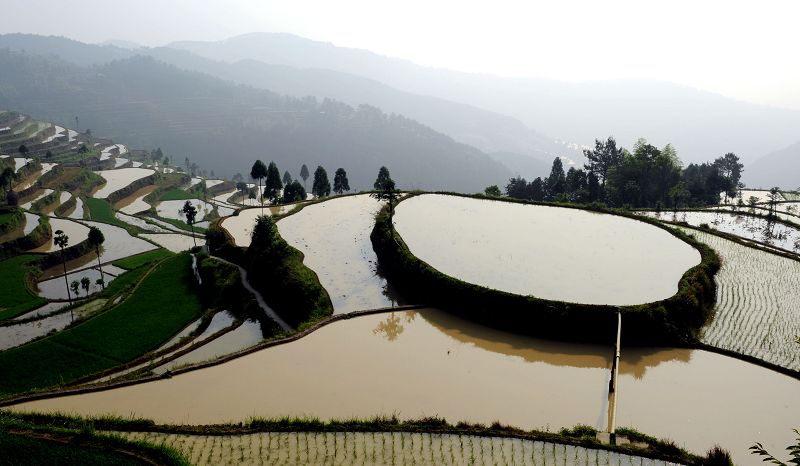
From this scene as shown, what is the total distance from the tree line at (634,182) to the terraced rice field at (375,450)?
126 ft

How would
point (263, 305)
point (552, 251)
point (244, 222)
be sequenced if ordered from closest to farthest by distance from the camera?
point (263, 305)
point (552, 251)
point (244, 222)

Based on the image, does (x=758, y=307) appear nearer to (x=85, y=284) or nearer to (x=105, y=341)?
(x=105, y=341)

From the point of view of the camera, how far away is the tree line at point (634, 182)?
50.8m

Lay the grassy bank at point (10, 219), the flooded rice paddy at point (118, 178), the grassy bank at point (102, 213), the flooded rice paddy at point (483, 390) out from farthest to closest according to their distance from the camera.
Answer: the flooded rice paddy at point (118, 178)
the grassy bank at point (102, 213)
the grassy bank at point (10, 219)
the flooded rice paddy at point (483, 390)

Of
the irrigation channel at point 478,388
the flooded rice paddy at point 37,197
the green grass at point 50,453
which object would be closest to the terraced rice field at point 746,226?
the irrigation channel at point 478,388

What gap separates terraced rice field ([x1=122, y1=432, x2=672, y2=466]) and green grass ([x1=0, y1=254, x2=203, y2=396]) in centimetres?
829

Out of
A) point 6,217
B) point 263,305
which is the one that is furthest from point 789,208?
point 6,217

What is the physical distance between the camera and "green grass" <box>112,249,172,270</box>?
3706 centimetres

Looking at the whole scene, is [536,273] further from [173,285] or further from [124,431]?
[173,285]

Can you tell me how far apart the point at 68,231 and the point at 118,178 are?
1460 inches

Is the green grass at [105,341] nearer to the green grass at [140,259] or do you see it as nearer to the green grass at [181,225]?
the green grass at [140,259]

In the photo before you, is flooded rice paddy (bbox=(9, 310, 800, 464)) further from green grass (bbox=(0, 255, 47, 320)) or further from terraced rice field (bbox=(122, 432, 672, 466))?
green grass (bbox=(0, 255, 47, 320))

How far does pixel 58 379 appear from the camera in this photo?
18297 mm

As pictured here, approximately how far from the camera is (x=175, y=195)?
74625 millimetres
